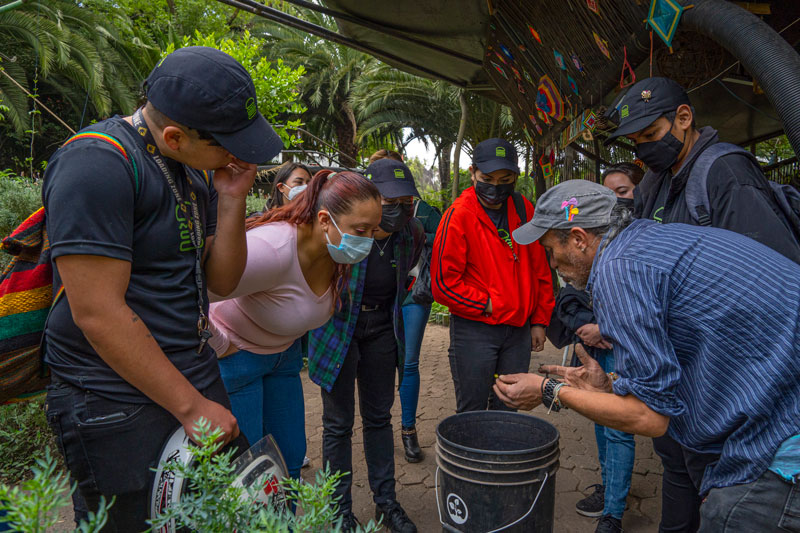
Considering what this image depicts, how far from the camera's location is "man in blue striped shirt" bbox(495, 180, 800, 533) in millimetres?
1488

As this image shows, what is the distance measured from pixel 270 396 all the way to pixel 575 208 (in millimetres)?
1609

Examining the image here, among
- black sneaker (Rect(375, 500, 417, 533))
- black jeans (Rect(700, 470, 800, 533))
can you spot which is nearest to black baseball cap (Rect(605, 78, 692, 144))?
black jeans (Rect(700, 470, 800, 533))

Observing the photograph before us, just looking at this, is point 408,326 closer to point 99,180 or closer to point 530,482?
point 530,482

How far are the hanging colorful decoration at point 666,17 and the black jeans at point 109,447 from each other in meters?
2.58

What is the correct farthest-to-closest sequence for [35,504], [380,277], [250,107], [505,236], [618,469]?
[505,236]
[380,277]
[618,469]
[250,107]
[35,504]

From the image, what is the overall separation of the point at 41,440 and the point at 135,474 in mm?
3442

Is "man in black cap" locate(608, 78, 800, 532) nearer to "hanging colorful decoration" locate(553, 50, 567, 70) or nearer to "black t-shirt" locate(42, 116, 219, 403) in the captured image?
"hanging colorful decoration" locate(553, 50, 567, 70)

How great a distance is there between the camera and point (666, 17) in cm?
243

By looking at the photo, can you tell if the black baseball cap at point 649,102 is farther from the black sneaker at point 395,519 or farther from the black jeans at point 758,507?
the black sneaker at point 395,519

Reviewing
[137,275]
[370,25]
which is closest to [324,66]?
[370,25]

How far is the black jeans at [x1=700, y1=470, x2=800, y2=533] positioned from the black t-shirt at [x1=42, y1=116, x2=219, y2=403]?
61.9 inches

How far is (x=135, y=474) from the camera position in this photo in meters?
1.39

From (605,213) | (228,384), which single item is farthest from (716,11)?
(228,384)

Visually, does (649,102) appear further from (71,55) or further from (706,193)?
(71,55)
